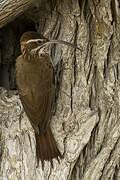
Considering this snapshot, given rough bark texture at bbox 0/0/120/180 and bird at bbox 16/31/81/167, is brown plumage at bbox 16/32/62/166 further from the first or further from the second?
rough bark texture at bbox 0/0/120/180

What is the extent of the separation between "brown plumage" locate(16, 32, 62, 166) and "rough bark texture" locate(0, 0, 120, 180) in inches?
4.1

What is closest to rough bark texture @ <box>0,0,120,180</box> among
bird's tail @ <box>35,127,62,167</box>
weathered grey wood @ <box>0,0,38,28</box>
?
bird's tail @ <box>35,127,62,167</box>

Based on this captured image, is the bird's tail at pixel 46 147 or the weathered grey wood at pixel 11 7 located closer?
the weathered grey wood at pixel 11 7

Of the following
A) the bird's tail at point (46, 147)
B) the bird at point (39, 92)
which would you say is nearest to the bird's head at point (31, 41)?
the bird at point (39, 92)

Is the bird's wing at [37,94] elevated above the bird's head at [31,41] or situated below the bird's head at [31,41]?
below

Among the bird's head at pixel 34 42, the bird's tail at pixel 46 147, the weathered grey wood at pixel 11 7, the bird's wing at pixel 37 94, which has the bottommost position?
the bird's tail at pixel 46 147

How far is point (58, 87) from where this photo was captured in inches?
151

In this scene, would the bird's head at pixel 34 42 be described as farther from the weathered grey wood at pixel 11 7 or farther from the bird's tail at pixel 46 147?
the bird's tail at pixel 46 147

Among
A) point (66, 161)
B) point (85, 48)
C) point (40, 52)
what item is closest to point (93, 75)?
point (85, 48)

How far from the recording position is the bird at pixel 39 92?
3582 millimetres

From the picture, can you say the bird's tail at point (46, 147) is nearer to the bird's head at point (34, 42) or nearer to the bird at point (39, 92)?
the bird at point (39, 92)

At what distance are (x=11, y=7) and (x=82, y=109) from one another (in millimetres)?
1086

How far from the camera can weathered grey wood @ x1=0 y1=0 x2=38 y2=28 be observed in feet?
11.4

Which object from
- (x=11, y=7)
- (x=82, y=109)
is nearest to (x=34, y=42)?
(x=11, y=7)
